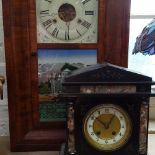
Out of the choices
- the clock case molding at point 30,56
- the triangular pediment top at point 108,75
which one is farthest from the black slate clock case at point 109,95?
the clock case molding at point 30,56

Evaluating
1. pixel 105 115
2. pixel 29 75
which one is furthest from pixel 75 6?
pixel 105 115

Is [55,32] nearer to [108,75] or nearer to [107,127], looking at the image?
[108,75]

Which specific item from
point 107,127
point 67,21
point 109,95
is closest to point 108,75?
point 109,95

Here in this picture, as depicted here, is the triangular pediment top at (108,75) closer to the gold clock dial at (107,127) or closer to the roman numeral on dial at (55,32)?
the gold clock dial at (107,127)

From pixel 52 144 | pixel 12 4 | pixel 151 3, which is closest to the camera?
pixel 12 4

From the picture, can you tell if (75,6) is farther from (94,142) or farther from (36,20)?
(94,142)

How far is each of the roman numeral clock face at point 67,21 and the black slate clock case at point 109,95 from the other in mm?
321

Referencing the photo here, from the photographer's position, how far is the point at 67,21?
1231 mm

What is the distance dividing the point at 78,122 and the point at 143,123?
0.25m

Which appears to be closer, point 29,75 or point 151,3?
point 29,75

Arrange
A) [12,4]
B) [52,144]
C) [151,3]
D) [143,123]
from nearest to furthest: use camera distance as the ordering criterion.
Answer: [143,123] → [12,4] → [52,144] → [151,3]

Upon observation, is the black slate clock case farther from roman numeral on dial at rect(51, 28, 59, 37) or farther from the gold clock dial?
roman numeral on dial at rect(51, 28, 59, 37)

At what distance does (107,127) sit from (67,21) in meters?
0.54

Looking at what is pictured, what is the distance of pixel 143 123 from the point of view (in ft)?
3.28
